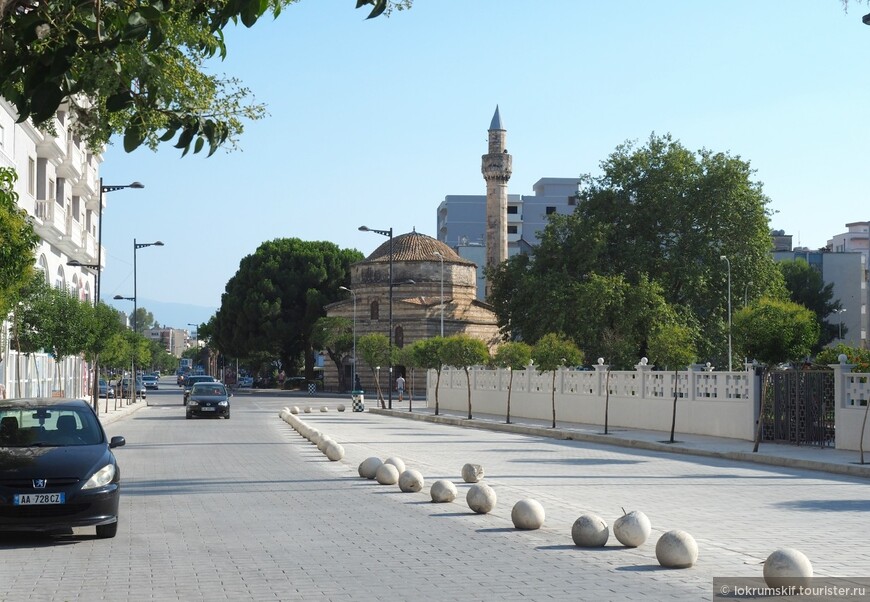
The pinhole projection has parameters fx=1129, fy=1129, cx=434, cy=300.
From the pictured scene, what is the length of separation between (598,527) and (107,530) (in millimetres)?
4922

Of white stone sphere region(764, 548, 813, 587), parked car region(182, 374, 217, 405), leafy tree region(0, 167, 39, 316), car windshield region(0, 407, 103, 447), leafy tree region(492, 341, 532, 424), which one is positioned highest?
leafy tree region(0, 167, 39, 316)

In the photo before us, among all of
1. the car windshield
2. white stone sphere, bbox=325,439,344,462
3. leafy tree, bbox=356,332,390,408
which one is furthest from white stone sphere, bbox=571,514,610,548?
leafy tree, bbox=356,332,390,408

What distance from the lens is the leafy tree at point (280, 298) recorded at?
3826 inches

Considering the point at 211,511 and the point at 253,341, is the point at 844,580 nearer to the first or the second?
the point at 211,511

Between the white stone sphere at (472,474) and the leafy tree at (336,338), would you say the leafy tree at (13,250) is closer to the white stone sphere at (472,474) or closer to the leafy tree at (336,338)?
the white stone sphere at (472,474)

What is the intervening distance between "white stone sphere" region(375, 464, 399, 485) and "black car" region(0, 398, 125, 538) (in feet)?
18.3

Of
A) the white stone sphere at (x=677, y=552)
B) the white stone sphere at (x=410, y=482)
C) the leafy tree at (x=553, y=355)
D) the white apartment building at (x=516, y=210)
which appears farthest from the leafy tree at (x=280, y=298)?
the white stone sphere at (x=677, y=552)

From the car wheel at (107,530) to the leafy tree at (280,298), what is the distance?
3302 inches

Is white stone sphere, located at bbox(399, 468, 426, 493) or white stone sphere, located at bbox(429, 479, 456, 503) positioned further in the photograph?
white stone sphere, located at bbox(399, 468, 426, 493)

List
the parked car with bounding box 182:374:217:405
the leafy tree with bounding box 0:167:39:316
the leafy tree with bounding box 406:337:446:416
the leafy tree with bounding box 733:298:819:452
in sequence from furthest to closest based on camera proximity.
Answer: the parked car with bounding box 182:374:217:405
the leafy tree with bounding box 406:337:446:416
the leafy tree with bounding box 733:298:819:452
the leafy tree with bounding box 0:167:39:316

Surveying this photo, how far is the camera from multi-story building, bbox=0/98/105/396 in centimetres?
3598

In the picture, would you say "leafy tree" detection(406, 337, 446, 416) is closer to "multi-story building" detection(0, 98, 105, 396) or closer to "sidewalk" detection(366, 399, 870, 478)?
"sidewalk" detection(366, 399, 870, 478)

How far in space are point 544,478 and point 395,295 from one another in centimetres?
7418

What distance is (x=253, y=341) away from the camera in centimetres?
9750
